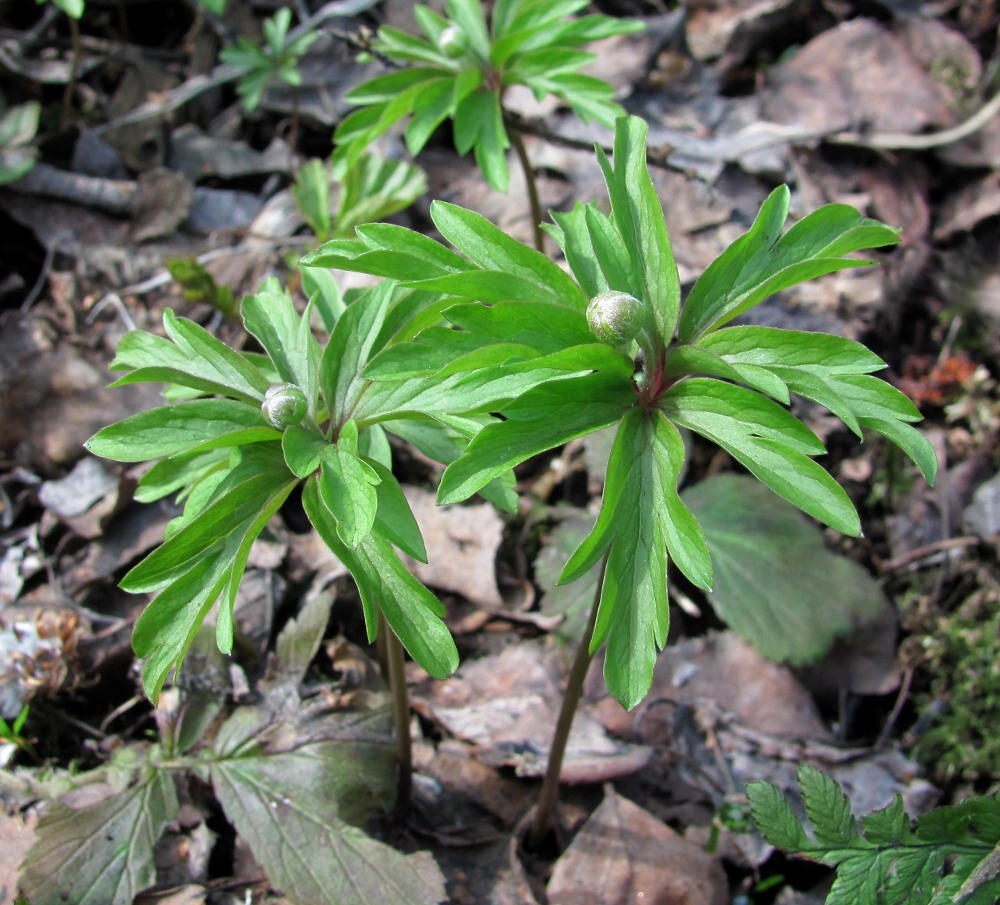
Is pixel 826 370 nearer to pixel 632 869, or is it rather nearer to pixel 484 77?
pixel 632 869

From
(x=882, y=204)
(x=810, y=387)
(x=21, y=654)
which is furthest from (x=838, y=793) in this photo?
(x=882, y=204)

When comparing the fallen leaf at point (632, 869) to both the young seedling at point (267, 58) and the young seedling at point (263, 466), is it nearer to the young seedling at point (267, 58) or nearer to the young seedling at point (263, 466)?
the young seedling at point (263, 466)

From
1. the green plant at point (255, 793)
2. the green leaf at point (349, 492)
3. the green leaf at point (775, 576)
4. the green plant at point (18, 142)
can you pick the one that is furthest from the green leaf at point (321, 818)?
the green plant at point (18, 142)

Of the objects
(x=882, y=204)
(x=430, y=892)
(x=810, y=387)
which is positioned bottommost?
(x=430, y=892)

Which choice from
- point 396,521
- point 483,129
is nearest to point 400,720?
point 396,521

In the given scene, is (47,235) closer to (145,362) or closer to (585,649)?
(145,362)

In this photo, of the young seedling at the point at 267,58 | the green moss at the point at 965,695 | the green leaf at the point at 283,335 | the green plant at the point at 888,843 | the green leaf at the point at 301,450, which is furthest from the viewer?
the young seedling at the point at 267,58
